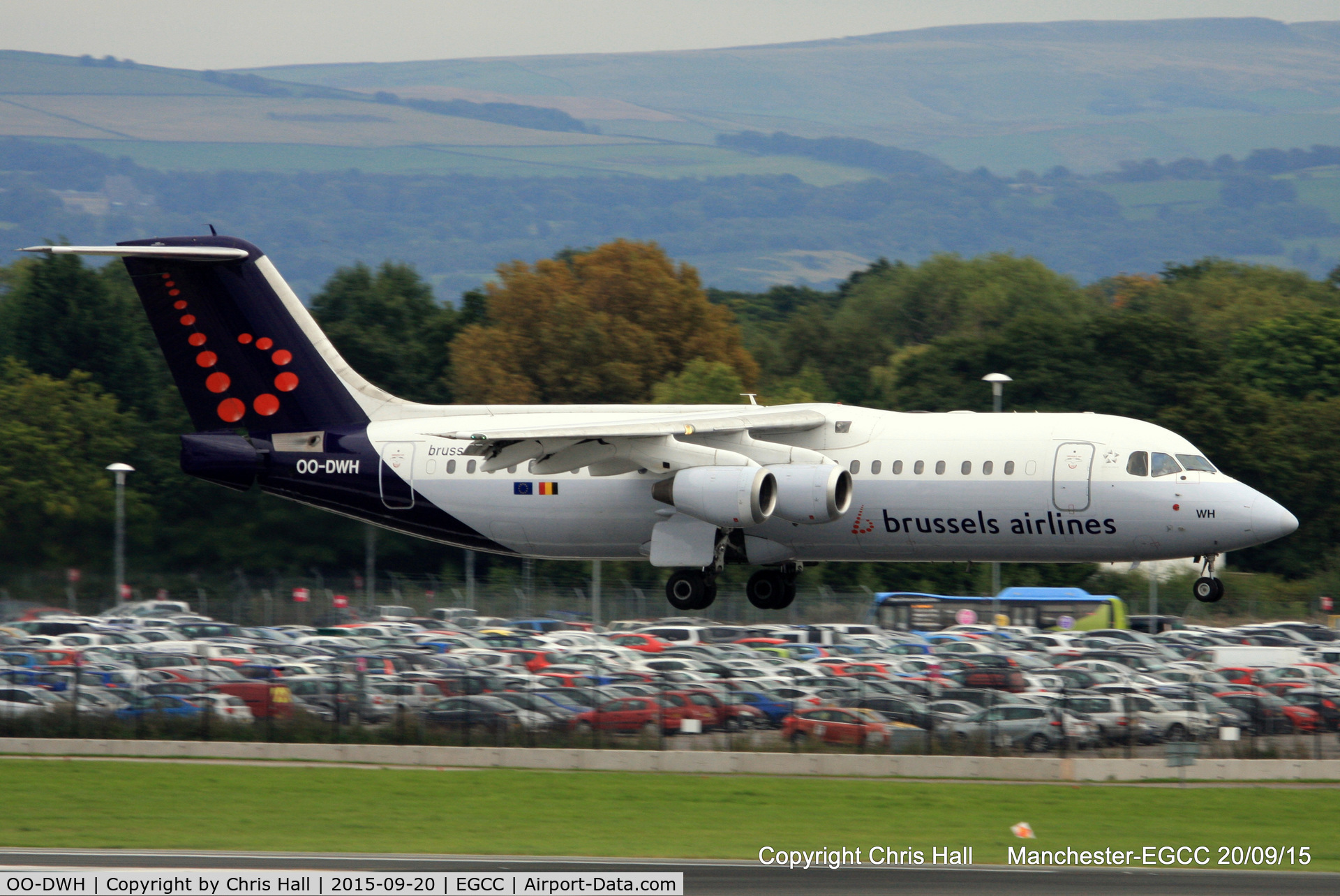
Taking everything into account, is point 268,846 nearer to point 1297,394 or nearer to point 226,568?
point 226,568

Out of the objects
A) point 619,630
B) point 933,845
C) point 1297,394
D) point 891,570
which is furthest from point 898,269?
point 933,845

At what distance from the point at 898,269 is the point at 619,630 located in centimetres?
10268

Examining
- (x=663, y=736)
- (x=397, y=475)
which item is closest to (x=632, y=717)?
(x=663, y=736)

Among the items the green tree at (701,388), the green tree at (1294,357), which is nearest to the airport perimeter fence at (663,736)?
A: the green tree at (701,388)

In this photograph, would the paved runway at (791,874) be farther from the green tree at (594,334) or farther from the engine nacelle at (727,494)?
the green tree at (594,334)

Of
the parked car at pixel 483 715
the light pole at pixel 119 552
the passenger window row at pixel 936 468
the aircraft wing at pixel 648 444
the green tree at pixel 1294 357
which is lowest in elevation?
the parked car at pixel 483 715

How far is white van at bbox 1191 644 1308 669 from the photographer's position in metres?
41.3

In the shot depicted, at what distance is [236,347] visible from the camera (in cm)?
3619

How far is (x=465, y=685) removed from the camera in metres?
34.2

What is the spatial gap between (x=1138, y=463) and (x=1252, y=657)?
1325 cm

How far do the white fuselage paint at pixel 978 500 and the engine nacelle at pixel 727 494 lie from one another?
44.6 inches

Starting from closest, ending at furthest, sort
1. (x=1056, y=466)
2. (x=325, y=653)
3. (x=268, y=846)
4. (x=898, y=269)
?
(x=268, y=846) → (x=1056, y=466) → (x=325, y=653) → (x=898, y=269)

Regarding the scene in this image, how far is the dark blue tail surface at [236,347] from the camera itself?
35.9m

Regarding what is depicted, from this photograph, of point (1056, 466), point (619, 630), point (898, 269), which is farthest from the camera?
point (898, 269)
